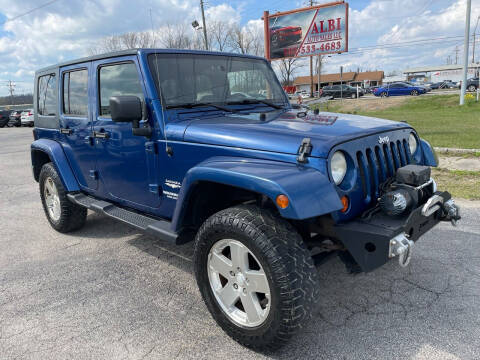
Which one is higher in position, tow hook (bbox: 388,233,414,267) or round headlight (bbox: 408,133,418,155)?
round headlight (bbox: 408,133,418,155)

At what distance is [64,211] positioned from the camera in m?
4.65

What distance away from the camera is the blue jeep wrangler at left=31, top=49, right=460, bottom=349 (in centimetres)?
232

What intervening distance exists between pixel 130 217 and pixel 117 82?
125 centimetres

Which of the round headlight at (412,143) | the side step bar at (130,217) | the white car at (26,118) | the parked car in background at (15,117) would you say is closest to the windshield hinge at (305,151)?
the side step bar at (130,217)

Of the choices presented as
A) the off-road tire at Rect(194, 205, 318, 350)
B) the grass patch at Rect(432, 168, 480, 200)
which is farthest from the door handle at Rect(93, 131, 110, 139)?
the grass patch at Rect(432, 168, 480, 200)

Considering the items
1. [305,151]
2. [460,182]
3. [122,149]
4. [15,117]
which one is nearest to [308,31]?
[460,182]

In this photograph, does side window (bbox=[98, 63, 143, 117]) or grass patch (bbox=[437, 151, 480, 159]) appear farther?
grass patch (bbox=[437, 151, 480, 159])

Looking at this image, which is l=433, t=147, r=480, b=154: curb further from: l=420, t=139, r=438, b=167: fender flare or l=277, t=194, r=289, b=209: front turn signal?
l=277, t=194, r=289, b=209: front turn signal

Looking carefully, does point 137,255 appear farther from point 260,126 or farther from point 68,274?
point 260,126

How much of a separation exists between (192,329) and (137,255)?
5.07ft

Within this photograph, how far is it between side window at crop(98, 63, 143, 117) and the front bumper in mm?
2009

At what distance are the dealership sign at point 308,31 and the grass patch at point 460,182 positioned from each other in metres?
15.3

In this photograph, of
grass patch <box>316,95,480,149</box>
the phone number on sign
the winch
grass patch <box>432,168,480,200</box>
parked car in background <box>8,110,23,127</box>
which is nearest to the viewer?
the winch

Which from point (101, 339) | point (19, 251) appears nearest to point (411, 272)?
point (101, 339)
